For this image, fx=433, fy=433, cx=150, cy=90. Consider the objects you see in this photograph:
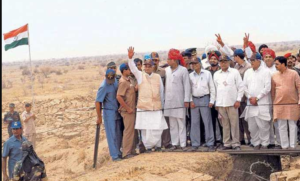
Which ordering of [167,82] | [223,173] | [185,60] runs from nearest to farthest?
[223,173] → [167,82] → [185,60]

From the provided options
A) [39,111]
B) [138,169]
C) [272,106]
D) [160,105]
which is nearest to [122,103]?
[160,105]

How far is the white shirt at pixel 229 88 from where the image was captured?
7.16m

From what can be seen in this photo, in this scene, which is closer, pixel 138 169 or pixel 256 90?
pixel 138 169

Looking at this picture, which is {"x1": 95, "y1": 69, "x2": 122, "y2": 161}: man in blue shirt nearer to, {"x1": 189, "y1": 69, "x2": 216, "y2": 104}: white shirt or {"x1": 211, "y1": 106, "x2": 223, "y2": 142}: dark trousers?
{"x1": 189, "y1": 69, "x2": 216, "y2": 104}: white shirt

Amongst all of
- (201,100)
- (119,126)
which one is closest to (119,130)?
(119,126)

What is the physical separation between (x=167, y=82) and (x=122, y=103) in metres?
0.87

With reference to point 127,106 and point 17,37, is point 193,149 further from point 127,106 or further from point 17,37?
point 17,37

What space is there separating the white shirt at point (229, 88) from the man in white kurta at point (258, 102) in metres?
0.16

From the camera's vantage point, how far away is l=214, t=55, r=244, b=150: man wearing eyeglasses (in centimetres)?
716

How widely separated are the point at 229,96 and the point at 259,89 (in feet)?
1.66

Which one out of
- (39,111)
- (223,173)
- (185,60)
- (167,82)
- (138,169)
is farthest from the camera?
(39,111)

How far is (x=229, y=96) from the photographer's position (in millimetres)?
7156

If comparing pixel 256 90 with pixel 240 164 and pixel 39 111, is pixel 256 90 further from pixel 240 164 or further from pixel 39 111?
pixel 39 111

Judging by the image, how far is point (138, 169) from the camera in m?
6.65
